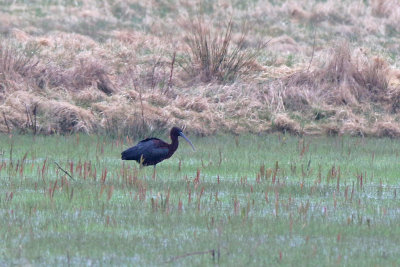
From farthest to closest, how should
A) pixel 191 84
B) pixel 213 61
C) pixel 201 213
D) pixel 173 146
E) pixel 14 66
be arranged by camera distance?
pixel 191 84 < pixel 213 61 < pixel 14 66 < pixel 173 146 < pixel 201 213

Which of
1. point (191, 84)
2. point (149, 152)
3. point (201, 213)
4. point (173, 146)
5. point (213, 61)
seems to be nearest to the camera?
point (201, 213)

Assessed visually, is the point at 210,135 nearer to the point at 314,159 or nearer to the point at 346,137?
the point at 346,137

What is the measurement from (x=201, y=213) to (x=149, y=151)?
10.7 feet

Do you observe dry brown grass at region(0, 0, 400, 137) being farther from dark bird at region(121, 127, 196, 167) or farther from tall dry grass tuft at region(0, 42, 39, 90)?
dark bird at region(121, 127, 196, 167)

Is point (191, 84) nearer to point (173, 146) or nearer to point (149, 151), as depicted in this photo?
point (173, 146)

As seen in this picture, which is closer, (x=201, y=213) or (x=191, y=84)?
(x=201, y=213)

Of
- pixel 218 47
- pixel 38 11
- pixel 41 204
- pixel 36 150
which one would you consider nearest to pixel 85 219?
pixel 41 204

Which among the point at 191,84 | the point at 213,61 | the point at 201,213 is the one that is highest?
the point at 201,213

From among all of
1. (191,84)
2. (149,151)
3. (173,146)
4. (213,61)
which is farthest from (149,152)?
(191,84)

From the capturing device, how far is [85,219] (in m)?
8.55

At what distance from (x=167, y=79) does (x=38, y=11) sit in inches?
363

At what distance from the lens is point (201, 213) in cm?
891

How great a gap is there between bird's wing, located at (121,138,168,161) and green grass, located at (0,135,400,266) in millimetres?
217

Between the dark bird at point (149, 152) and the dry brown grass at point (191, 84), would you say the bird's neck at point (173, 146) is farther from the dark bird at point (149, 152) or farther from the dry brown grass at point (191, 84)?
the dry brown grass at point (191, 84)
